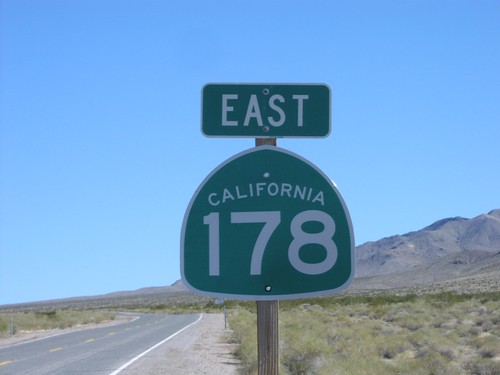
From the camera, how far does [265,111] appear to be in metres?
3.97

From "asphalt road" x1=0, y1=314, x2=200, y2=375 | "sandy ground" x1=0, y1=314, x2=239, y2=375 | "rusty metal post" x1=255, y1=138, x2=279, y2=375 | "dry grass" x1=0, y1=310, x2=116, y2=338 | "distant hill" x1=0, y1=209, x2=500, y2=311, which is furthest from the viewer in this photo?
"distant hill" x1=0, y1=209, x2=500, y2=311

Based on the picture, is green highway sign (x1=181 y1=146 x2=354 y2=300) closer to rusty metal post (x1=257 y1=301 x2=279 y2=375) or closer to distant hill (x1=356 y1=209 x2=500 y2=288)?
rusty metal post (x1=257 y1=301 x2=279 y2=375)

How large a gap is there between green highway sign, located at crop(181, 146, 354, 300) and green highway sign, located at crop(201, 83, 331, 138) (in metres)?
0.41

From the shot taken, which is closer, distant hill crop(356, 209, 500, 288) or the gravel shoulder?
the gravel shoulder

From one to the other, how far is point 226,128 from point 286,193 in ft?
1.66

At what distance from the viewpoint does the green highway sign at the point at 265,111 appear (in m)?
3.97

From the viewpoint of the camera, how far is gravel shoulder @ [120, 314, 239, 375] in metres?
18.6

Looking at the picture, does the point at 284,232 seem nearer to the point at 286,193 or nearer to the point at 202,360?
the point at 286,193

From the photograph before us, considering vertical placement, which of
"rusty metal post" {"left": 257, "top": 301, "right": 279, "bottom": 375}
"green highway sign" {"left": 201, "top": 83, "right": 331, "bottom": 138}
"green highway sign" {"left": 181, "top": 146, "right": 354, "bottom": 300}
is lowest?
"rusty metal post" {"left": 257, "top": 301, "right": 279, "bottom": 375}

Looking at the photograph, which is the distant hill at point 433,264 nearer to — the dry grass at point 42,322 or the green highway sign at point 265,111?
the dry grass at point 42,322

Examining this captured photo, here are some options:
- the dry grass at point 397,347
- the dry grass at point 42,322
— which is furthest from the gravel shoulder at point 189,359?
the dry grass at point 42,322

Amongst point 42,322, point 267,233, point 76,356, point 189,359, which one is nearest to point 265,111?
point 267,233

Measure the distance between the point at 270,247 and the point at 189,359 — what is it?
18733mm

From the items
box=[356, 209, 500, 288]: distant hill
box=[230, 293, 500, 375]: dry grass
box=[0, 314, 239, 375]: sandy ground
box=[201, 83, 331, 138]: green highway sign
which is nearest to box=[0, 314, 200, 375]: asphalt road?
box=[0, 314, 239, 375]: sandy ground
